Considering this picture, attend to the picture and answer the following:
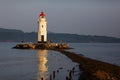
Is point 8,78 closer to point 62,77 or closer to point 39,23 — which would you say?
point 62,77

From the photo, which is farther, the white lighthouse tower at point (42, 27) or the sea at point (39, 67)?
the white lighthouse tower at point (42, 27)

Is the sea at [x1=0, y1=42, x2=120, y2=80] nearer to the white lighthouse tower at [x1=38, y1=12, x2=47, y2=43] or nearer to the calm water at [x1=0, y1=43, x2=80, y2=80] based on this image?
the calm water at [x1=0, y1=43, x2=80, y2=80]

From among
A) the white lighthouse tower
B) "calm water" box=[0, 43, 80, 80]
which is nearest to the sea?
"calm water" box=[0, 43, 80, 80]

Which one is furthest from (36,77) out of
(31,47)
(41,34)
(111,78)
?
(31,47)

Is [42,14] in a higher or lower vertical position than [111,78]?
higher

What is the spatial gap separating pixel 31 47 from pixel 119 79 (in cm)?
6126

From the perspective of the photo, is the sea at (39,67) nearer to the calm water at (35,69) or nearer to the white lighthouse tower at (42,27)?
the calm water at (35,69)

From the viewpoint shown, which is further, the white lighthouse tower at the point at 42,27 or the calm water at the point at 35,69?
the white lighthouse tower at the point at 42,27

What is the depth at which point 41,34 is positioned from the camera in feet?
241

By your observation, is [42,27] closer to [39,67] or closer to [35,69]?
[39,67]

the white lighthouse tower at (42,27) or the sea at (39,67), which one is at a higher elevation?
the white lighthouse tower at (42,27)

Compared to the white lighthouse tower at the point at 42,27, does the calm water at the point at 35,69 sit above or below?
below

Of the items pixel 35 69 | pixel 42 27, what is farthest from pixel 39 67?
pixel 42 27

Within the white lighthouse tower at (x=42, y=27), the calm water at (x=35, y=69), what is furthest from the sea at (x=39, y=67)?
the white lighthouse tower at (x=42, y=27)
